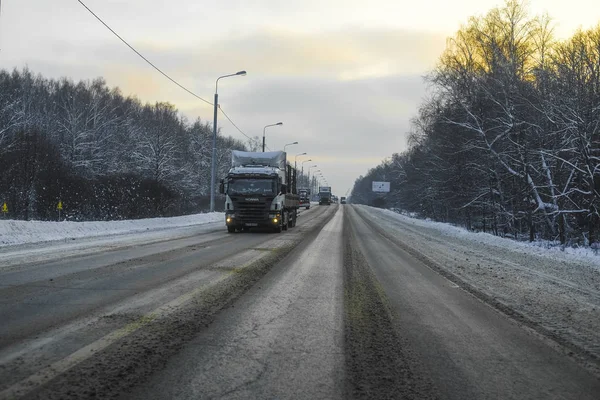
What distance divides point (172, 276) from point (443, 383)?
5834 mm

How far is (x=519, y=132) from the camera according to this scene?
21422mm

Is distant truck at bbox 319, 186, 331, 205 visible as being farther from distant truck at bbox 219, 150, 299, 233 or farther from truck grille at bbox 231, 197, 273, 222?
truck grille at bbox 231, 197, 273, 222

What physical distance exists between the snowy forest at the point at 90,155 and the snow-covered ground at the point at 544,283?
21.1 m

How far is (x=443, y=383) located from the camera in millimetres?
3400

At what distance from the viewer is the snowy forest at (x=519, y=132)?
54.0 feet

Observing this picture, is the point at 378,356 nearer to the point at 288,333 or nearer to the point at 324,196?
the point at 288,333

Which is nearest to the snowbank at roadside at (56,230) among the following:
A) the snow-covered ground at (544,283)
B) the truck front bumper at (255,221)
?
the truck front bumper at (255,221)

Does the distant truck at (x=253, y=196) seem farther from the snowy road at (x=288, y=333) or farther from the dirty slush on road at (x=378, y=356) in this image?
the dirty slush on road at (x=378, y=356)

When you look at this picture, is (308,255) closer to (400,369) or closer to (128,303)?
(128,303)

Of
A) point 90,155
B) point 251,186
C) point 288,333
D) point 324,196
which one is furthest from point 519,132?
point 324,196

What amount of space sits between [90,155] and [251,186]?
37842 mm

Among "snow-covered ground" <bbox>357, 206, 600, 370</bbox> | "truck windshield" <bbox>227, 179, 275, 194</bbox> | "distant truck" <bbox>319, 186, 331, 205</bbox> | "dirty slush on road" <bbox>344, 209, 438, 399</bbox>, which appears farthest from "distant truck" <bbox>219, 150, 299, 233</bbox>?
"distant truck" <bbox>319, 186, 331, 205</bbox>

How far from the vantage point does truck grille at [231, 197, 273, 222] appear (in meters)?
20.3

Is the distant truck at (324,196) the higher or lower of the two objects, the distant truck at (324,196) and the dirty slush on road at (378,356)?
the higher
